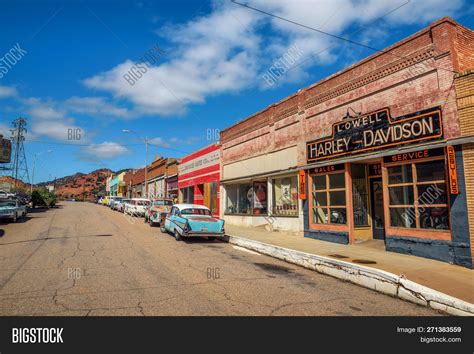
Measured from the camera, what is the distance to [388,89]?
11.6m

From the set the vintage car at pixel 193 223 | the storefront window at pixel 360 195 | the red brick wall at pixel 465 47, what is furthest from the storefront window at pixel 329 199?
the red brick wall at pixel 465 47

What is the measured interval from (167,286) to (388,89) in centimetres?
1008

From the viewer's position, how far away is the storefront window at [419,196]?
9.63m

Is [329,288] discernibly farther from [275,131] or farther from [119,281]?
[275,131]

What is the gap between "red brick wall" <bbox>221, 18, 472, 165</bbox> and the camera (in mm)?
9750

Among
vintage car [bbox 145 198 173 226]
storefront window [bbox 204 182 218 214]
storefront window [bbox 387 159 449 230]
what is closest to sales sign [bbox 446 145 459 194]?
storefront window [bbox 387 159 449 230]

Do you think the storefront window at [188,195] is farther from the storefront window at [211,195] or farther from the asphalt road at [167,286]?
the asphalt road at [167,286]

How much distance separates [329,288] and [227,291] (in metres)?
2.42

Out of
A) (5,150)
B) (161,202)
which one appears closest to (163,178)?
(161,202)

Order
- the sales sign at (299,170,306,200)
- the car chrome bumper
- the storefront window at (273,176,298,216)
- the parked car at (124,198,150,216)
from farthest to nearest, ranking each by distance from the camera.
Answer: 1. the parked car at (124,198,150,216)
2. the storefront window at (273,176,298,216)
3. the sales sign at (299,170,306,200)
4. the car chrome bumper

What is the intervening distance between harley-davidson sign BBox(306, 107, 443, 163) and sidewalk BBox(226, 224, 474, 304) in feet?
12.1

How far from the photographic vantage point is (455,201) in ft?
29.8

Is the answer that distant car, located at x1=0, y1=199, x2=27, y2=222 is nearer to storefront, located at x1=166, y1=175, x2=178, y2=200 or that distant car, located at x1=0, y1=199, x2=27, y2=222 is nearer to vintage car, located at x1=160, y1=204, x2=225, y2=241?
vintage car, located at x1=160, y1=204, x2=225, y2=241
